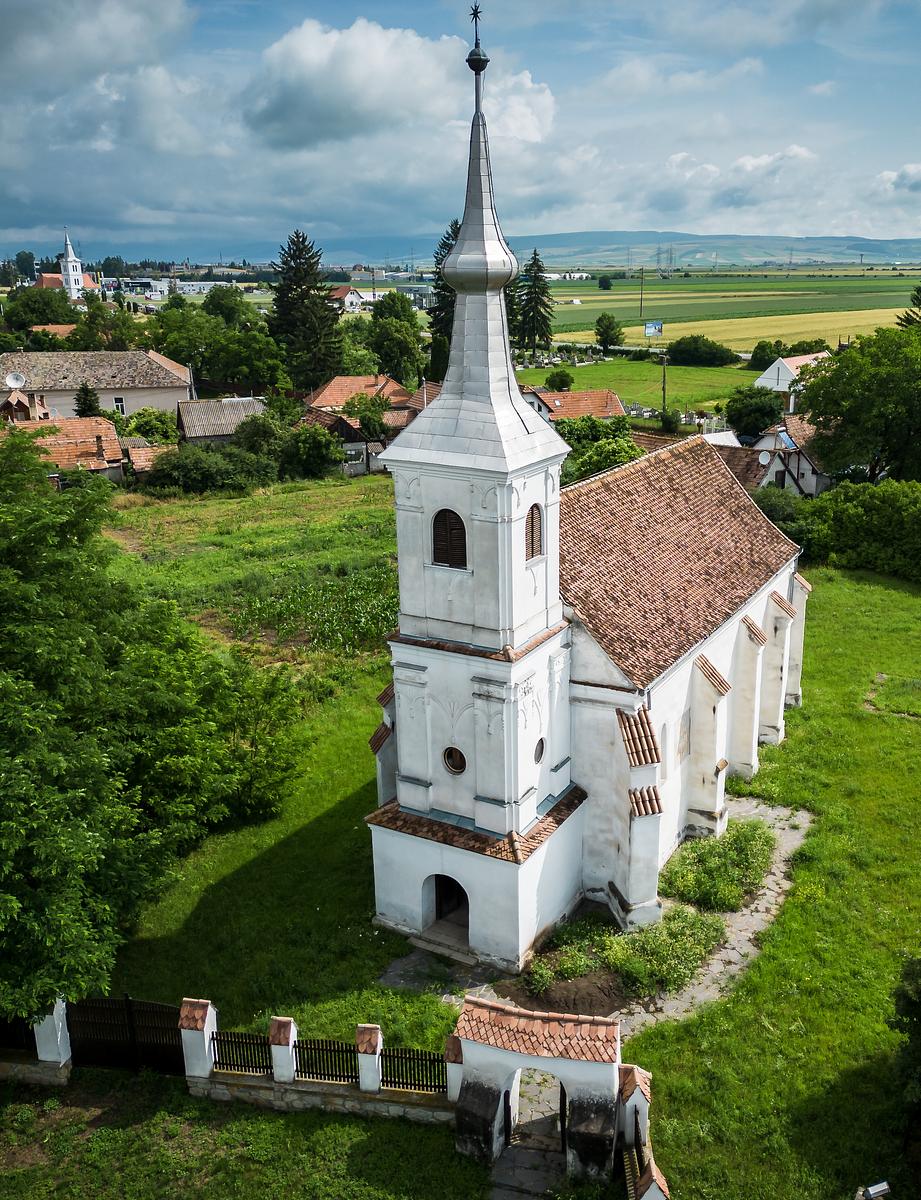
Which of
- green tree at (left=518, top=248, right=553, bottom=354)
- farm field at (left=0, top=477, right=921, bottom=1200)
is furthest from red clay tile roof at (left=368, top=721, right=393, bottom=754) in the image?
green tree at (left=518, top=248, right=553, bottom=354)

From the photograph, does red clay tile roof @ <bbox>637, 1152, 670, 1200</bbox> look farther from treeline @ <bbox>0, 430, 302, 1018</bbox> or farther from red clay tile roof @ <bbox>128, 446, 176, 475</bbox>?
red clay tile roof @ <bbox>128, 446, 176, 475</bbox>

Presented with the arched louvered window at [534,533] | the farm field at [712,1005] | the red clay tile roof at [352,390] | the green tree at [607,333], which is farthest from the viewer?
the green tree at [607,333]

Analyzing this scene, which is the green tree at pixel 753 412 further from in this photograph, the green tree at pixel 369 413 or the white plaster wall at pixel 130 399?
the white plaster wall at pixel 130 399

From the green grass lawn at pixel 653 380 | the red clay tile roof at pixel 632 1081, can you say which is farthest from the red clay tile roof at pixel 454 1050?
the green grass lawn at pixel 653 380

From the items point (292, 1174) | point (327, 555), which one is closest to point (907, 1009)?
point (292, 1174)

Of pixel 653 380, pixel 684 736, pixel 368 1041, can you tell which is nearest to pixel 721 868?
pixel 684 736
